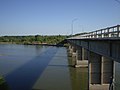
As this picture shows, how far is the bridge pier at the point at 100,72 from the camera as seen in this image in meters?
27.1

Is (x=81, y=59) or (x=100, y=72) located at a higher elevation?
(x=100, y=72)

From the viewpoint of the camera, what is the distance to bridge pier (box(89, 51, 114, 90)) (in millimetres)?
27062

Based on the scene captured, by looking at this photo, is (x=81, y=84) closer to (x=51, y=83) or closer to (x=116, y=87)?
(x=51, y=83)

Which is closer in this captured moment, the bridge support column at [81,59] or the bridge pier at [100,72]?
the bridge pier at [100,72]

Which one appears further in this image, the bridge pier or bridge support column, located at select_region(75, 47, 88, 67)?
bridge support column, located at select_region(75, 47, 88, 67)

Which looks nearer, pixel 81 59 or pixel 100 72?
pixel 100 72

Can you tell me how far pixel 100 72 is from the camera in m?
27.2

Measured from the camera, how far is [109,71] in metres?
27.3

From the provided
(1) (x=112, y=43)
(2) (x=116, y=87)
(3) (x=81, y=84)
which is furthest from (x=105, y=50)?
(3) (x=81, y=84)

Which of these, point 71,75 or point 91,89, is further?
point 71,75

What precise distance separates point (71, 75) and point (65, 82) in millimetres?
7162

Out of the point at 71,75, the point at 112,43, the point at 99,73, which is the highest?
the point at 112,43

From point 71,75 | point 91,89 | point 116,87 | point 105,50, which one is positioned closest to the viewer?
point 105,50

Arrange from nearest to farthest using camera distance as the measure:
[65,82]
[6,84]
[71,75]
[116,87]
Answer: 1. [116,87]
2. [6,84]
3. [65,82]
4. [71,75]
